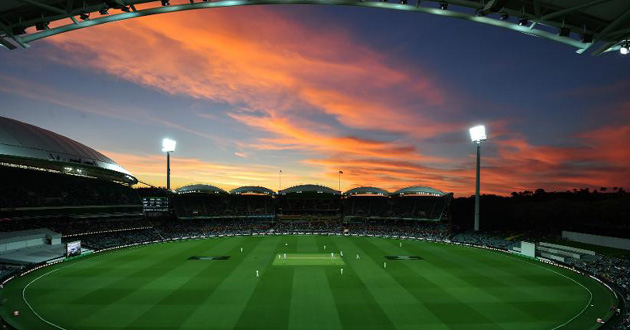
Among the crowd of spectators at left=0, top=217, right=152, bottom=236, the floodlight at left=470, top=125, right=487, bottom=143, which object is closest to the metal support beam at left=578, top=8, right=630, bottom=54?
the floodlight at left=470, top=125, right=487, bottom=143

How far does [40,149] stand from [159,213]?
1403 inches

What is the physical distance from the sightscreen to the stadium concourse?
17.1 inches

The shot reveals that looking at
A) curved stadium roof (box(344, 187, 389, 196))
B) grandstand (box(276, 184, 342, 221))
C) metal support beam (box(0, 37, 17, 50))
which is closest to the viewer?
metal support beam (box(0, 37, 17, 50))

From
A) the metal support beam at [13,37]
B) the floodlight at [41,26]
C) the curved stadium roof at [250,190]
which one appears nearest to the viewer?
the metal support beam at [13,37]

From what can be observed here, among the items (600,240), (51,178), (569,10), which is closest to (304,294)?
(569,10)

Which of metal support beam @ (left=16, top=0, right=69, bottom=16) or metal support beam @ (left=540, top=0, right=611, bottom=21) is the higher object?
metal support beam @ (left=540, top=0, right=611, bottom=21)

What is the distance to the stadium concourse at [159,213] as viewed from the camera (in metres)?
43.1

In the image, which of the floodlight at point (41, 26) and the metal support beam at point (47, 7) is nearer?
the metal support beam at point (47, 7)

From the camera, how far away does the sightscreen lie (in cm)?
4425

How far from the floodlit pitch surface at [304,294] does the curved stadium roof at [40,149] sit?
15541 mm

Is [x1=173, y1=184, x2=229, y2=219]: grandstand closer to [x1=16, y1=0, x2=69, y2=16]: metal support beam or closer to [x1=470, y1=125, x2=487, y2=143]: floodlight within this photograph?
[x1=470, y1=125, x2=487, y2=143]: floodlight

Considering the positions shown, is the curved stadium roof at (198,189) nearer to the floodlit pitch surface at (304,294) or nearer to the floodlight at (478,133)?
the floodlit pitch surface at (304,294)

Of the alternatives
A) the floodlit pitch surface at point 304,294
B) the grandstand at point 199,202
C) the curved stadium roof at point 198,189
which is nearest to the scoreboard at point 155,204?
the grandstand at point 199,202

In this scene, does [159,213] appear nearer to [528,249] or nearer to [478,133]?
[478,133]
